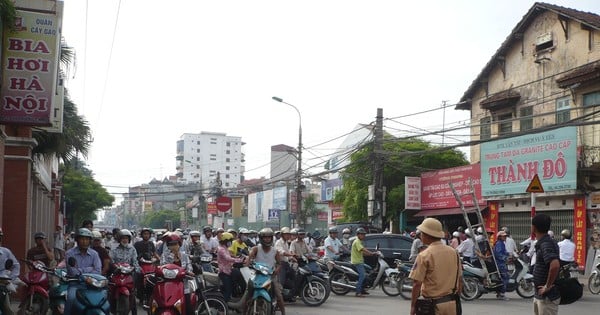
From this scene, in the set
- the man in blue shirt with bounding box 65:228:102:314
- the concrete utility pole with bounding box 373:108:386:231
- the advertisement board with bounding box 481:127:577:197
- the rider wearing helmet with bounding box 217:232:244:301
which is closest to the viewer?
the man in blue shirt with bounding box 65:228:102:314

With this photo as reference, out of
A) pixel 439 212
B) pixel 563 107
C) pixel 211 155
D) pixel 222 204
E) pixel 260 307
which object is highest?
pixel 211 155

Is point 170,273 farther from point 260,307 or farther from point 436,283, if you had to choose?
point 436,283

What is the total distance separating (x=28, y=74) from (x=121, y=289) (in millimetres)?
3681

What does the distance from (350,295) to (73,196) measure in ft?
140

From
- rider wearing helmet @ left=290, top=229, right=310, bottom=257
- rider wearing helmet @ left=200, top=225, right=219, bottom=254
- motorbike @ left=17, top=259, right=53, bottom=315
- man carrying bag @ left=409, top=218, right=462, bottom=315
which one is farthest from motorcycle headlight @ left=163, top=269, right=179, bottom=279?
rider wearing helmet @ left=200, top=225, right=219, bottom=254

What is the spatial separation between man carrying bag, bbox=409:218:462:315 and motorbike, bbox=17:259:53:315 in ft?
21.5

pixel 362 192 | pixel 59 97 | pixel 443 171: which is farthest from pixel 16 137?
pixel 362 192

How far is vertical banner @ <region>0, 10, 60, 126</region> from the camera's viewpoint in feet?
36.4

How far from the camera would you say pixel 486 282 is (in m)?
16.3

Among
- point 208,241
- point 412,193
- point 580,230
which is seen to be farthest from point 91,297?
point 412,193

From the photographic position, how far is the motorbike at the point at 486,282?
52.9ft

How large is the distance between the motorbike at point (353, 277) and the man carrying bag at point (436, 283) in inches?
429

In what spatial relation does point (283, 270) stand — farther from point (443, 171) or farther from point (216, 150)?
point (216, 150)

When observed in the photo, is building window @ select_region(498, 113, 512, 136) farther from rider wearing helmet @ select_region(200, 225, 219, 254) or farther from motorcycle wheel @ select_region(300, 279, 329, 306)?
motorcycle wheel @ select_region(300, 279, 329, 306)
